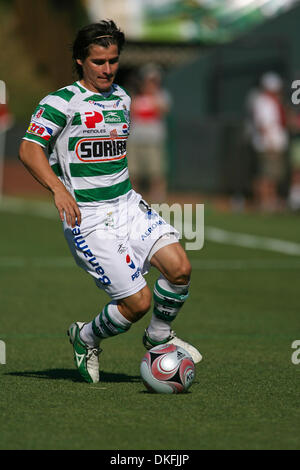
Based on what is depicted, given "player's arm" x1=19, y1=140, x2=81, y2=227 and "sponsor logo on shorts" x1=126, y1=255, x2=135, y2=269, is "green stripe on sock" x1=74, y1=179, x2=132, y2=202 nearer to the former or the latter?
"player's arm" x1=19, y1=140, x2=81, y2=227

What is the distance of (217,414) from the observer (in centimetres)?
636

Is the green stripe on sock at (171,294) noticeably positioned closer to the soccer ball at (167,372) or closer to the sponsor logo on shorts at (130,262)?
the sponsor logo on shorts at (130,262)

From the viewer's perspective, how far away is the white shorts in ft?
23.8

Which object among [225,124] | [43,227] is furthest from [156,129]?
[43,227]

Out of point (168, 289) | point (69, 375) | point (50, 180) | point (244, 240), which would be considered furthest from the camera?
point (244, 240)

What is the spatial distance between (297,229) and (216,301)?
7989 mm

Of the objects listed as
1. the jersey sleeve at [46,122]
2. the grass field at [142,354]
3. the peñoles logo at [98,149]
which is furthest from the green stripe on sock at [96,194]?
the grass field at [142,354]

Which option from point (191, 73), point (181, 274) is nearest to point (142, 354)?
point (181, 274)

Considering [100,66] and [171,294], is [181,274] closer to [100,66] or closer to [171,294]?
[171,294]

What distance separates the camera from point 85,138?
23.9ft

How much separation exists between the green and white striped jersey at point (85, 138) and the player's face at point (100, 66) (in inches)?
2.7

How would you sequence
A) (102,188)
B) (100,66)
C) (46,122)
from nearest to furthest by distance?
1. (46,122)
2. (100,66)
3. (102,188)

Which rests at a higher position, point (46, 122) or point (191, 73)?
point (191, 73)

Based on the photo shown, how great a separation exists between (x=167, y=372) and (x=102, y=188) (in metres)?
1.22
